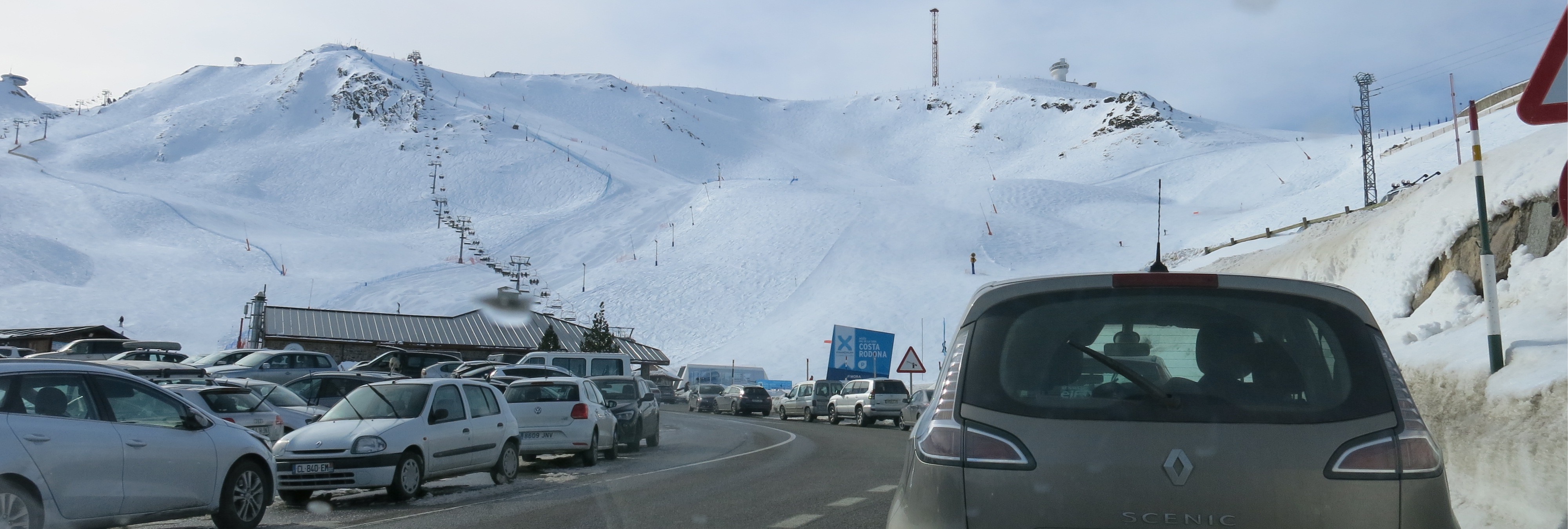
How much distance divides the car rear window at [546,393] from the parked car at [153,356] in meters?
14.7

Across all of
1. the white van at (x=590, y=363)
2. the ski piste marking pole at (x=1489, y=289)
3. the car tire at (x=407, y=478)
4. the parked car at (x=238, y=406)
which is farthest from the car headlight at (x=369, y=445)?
the white van at (x=590, y=363)

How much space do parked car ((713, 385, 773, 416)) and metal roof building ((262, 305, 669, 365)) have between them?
9017 mm

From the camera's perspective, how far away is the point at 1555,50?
490 cm

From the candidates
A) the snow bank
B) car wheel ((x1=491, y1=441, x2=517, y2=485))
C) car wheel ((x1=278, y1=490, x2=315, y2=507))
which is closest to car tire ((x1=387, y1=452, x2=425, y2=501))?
car wheel ((x1=278, y1=490, x2=315, y2=507))

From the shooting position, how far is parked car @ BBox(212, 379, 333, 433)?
16891mm

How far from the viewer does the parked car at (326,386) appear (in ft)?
66.2

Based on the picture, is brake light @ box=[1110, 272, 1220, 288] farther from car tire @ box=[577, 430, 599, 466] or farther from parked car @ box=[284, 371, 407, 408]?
parked car @ box=[284, 371, 407, 408]

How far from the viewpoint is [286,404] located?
17.6 m

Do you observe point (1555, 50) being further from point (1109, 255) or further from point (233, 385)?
point (1109, 255)

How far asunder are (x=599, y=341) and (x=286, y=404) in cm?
3370

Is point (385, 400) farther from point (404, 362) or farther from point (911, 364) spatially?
point (911, 364)

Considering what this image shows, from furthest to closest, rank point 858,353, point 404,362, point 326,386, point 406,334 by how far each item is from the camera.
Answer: point 406,334 < point 858,353 < point 404,362 < point 326,386

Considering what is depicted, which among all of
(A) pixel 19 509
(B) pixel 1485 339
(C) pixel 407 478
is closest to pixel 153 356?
(C) pixel 407 478

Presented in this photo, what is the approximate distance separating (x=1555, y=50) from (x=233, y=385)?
49.7 ft
